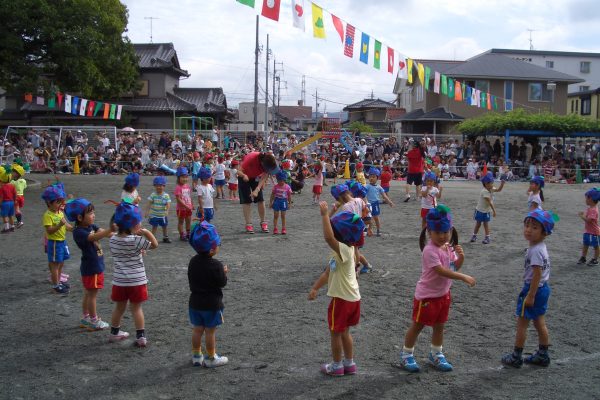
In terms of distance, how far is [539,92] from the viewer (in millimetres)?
39719

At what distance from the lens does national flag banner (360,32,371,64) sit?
55.9 feet

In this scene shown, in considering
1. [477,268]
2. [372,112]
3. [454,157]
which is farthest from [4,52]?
[372,112]

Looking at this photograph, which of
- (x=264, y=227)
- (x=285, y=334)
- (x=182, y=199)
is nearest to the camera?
(x=285, y=334)

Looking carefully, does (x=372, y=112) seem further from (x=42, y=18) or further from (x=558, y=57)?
(x=42, y=18)

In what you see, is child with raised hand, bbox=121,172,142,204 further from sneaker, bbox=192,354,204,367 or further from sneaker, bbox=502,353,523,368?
sneaker, bbox=502,353,523,368

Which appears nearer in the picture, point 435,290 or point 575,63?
point 435,290

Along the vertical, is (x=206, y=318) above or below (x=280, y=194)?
below

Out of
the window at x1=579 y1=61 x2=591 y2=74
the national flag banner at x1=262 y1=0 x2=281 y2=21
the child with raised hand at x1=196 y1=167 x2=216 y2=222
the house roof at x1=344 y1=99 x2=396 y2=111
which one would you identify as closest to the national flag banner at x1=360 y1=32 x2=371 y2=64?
the national flag banner at x1=262 y1=0 x2=281 y2=21

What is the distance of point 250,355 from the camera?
5.61m

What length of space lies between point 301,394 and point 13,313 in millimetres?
4105

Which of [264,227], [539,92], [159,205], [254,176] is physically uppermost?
[539,92]

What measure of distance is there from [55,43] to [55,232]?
14.7m

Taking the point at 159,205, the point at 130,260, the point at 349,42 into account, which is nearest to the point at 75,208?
the point at 130,260

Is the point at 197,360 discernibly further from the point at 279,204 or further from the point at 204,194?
the point at 279,204
